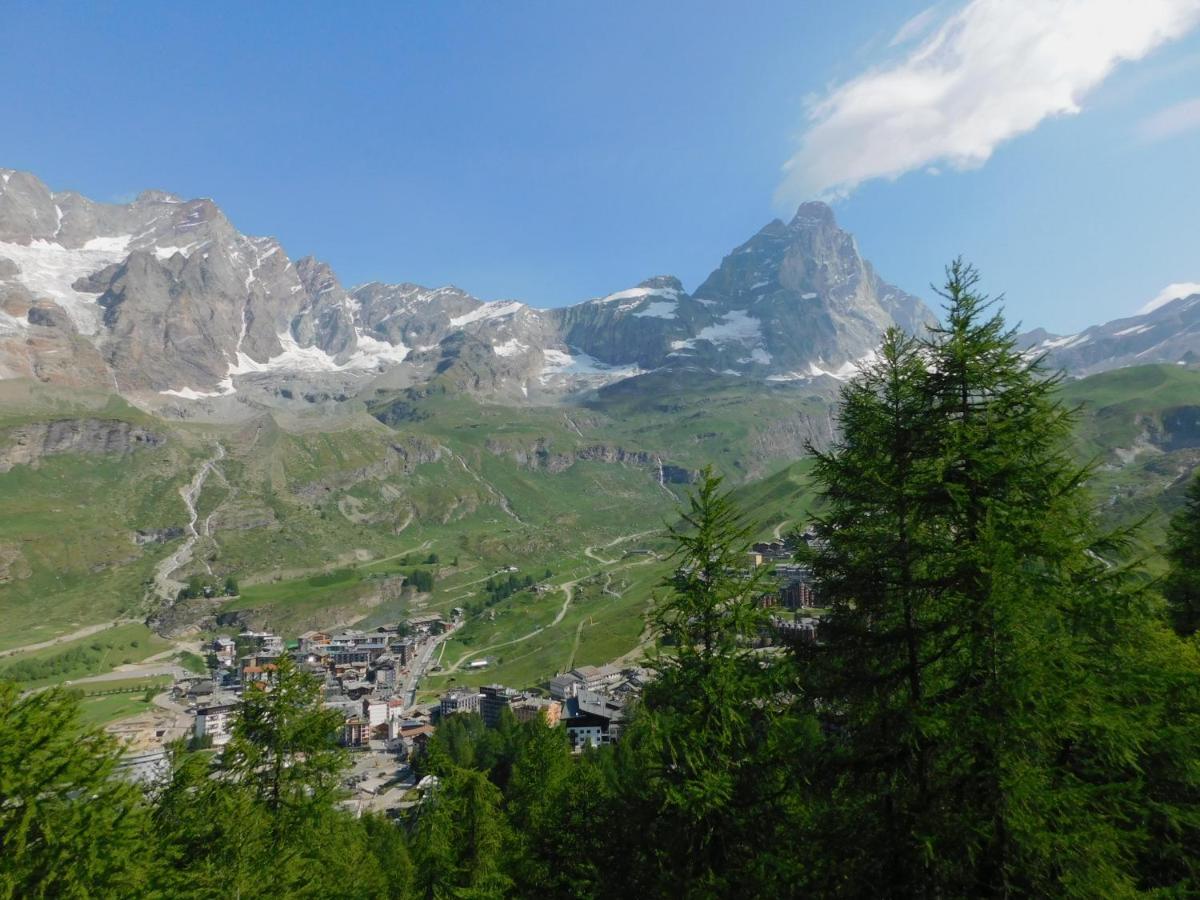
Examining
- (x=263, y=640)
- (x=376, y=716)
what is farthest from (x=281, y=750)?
(x=263, y=640)

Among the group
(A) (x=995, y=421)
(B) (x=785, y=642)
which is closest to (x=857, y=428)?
(A) (x=995, y=421)

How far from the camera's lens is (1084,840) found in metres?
9.40

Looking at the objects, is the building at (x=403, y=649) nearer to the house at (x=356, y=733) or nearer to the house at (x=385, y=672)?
the house at (x=385, y=672)

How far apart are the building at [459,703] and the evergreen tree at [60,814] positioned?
12135 cm

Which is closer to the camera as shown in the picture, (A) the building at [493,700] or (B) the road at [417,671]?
(A) the building at [493,700]

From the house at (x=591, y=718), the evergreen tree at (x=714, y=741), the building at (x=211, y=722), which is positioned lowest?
the house at (x=591, y=718)

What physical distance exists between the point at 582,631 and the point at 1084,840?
17034 cm

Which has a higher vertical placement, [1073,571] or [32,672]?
[1073,571]

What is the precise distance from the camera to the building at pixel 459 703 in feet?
418

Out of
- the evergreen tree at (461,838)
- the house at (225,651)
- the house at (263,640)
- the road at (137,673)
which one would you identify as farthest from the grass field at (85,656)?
the evergreen tree at (461,838)

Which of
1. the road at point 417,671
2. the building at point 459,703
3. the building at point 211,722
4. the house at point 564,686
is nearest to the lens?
the building at point 211,722

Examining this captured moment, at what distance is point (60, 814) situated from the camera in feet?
40.9

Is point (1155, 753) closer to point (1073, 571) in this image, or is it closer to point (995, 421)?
point (1073, 571)

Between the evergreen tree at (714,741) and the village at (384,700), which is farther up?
the evergreen tree at (714,741)
